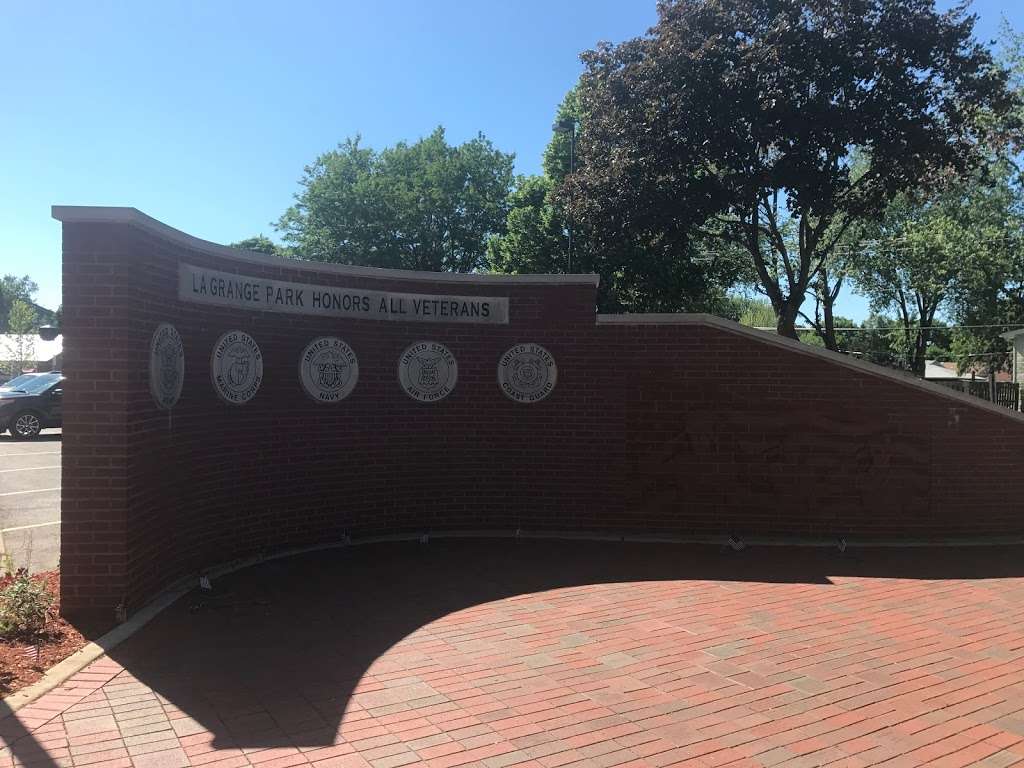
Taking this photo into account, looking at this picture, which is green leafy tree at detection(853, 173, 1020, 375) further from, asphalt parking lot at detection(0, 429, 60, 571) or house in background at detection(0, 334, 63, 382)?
house in background at detection(0, 334, 63, 382)

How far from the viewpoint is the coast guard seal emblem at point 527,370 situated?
8242 mm

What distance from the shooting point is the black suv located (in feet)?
59.0

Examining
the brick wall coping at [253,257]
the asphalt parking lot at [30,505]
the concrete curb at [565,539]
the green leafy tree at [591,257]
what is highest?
the green leafy tree at [591,257]

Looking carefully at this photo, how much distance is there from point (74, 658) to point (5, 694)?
52 cm

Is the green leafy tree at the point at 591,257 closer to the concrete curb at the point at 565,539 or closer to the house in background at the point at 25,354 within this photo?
the concrete curb at the point at 565,539

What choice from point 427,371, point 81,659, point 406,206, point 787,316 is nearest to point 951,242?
point 787,316

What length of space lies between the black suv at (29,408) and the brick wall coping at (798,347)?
15.0 m

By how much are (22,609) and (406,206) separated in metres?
31.0

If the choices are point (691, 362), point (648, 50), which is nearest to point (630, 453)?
point (691, 362)

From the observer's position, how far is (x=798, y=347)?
320 inches

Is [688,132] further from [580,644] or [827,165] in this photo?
[580,644]

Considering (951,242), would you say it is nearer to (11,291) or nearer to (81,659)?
(81,659)

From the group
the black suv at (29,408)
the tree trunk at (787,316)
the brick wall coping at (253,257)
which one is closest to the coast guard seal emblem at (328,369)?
the brick wall coping at (253,257)

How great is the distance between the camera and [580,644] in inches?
198
